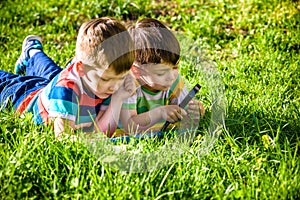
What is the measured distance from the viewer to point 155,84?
310 cm

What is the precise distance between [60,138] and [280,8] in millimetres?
3098

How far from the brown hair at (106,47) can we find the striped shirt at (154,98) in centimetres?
34

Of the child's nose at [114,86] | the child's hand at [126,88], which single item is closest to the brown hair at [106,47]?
the child's nose at [114,86]

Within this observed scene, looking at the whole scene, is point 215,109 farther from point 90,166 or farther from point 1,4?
Answer: point 1,4

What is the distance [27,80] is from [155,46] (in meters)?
1.10

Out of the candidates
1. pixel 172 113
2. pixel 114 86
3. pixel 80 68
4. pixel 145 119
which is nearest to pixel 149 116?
pixel 145 119

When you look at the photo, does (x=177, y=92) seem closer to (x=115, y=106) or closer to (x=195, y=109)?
(x=195, y=109)

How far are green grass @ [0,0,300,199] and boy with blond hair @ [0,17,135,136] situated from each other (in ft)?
0.52

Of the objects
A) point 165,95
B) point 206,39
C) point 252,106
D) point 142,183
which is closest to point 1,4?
point 206,39

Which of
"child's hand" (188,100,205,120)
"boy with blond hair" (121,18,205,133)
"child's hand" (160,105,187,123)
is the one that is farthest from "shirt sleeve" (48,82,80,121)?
"child's hand" (188,100,205,120)

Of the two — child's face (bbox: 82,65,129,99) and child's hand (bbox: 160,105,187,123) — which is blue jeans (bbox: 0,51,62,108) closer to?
child's face (bbox: 82,65,129,99)

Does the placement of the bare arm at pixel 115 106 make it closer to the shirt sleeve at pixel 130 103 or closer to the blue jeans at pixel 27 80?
the shirt sleeve at pixel 130 103

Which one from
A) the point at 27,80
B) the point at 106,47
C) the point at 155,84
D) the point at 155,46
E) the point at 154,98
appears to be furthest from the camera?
the point at 27,80

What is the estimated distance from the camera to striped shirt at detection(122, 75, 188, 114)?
3148 mm
